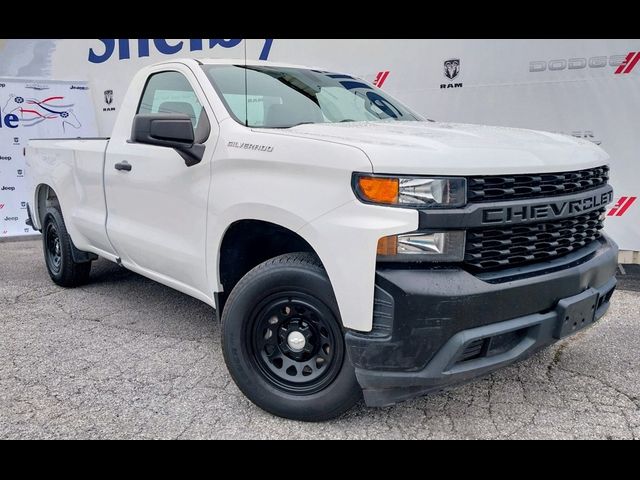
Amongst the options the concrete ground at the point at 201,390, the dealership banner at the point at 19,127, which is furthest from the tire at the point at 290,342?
the dealership banner at the point at 19,127

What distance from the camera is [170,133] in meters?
3.17

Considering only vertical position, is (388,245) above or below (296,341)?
above

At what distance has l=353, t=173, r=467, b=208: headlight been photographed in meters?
2.39

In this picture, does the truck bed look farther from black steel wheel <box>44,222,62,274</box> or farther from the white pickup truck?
the white pickup truck

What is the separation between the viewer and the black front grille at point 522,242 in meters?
2.47

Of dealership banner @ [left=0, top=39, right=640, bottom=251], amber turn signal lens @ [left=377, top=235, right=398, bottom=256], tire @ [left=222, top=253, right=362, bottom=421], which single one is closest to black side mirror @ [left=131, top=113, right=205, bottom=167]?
tire @ [left=222, top=253, right=362, bottom=421]

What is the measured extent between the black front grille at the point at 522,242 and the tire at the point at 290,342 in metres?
0.67

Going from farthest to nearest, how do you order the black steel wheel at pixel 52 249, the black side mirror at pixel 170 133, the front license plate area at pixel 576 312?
the black steel wheel at pixel 52 249
the black side mirror at pixel 170 133
the front license plate area at pixel 576 312

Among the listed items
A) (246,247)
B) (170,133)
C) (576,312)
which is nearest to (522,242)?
(576,312)

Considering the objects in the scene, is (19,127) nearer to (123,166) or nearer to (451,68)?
(123,166)

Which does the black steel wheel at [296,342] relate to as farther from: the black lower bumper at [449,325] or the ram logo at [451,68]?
the ram logo at [451,68]

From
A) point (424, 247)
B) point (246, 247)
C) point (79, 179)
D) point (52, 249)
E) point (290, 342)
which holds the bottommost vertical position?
point (52, 249)

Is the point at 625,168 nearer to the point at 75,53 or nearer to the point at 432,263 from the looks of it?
the point at 432,263

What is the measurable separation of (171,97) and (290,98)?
2.91ft
